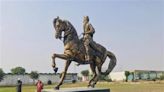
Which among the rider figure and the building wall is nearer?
the rider figure

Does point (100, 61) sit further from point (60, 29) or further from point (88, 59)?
point (60, 29)

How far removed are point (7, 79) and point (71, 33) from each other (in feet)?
289

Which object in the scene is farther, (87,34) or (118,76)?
(118,76)

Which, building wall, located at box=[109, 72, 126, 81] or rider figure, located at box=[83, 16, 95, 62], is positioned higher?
building wall, located at box=[109, 72, 126, 81]

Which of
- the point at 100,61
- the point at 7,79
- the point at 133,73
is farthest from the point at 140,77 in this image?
the point at 100,61

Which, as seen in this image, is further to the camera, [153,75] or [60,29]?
[153,75]

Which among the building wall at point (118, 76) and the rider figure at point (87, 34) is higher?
the building wall at point (118, 76)

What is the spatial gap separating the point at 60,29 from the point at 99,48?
180 cm

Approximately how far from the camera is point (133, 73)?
360 feet

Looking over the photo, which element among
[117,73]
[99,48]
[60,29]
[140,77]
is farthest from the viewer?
[117,73]

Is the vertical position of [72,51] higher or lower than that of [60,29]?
lower

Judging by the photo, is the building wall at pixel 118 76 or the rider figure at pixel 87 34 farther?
the building wall at pixel 118 76

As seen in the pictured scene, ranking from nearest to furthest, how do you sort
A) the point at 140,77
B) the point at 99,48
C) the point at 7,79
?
the point at 99,48
the point at 7,79
the point at 140,77

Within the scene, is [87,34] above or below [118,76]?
below
